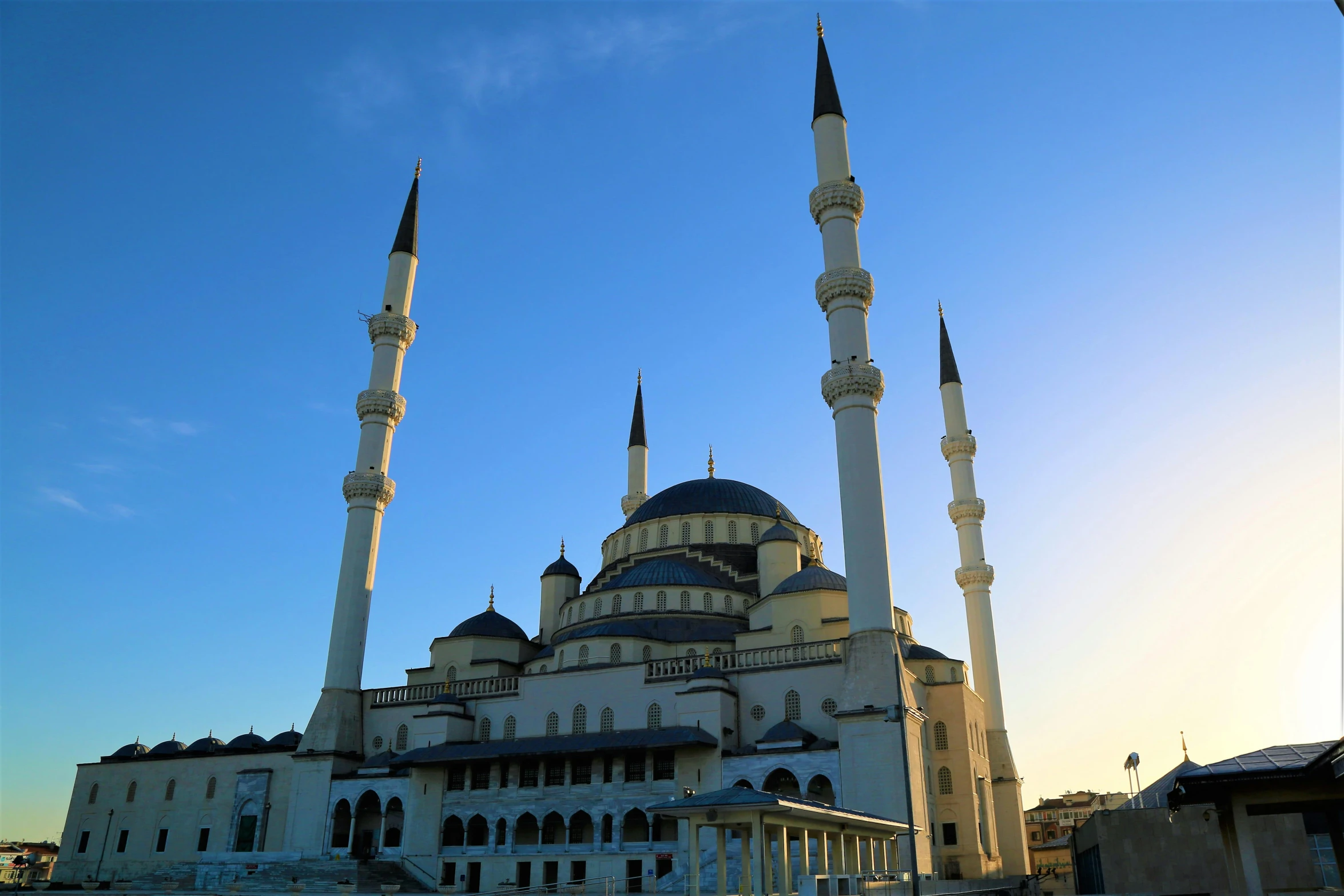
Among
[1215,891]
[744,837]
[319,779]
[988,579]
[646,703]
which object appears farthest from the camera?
[988,579]

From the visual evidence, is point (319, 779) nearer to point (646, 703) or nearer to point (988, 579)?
point (646, 703)

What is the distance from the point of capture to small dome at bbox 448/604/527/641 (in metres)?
39.1

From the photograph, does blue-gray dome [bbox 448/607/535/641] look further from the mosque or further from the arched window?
Answer: the arched window

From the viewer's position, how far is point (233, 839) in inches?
1411

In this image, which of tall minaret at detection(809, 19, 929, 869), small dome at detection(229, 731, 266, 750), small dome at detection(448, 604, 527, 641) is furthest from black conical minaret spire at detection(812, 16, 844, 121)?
small dome at detection(229, 731, 266, 750)

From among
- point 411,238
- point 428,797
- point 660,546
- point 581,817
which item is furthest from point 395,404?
point 581,817

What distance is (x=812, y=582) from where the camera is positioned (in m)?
34.0

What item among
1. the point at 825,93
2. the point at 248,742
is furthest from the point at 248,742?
the point at 825,93

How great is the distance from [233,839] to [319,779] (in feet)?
14.8

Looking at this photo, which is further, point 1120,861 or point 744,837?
point 1120,861

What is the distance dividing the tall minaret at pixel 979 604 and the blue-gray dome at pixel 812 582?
8.16 metres

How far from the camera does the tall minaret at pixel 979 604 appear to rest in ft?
118

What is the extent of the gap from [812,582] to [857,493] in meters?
5.08

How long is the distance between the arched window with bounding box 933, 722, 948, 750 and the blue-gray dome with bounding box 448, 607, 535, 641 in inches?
671
